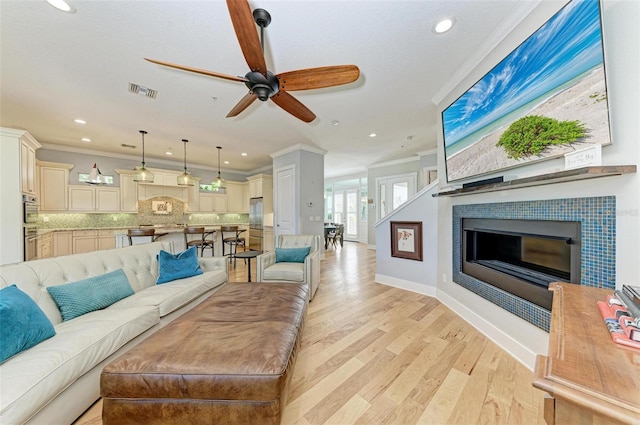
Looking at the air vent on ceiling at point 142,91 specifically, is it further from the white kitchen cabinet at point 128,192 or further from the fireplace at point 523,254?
the fireplace at point 523,254

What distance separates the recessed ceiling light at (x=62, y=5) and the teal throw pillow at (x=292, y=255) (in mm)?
3123

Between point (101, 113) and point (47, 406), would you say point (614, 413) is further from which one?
point (101, 113)

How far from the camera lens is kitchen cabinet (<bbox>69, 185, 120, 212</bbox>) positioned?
17.3 feet

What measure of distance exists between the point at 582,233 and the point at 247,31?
8.38 feet

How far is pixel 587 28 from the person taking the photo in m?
1.30

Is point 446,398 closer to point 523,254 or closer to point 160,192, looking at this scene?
point 523,254

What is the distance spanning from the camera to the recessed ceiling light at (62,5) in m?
1.67

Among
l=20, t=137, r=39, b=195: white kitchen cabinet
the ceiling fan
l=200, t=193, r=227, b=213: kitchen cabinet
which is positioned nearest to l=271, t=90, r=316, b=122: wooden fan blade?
the ceiling fan

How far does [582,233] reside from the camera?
1441mm

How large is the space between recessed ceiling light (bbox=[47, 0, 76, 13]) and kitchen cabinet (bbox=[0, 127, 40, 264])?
8.84 feet

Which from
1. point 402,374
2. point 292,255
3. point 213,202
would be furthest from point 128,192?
point 402,374

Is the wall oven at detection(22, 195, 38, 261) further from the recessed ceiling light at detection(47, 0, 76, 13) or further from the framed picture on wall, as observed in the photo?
the framed picture on wall

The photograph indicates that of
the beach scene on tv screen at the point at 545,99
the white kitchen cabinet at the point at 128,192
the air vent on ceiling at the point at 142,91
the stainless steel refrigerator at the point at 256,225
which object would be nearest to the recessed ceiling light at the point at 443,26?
the beach scene on tv screen at the point at 545,99

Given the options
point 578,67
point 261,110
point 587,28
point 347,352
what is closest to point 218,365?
point 347,352
